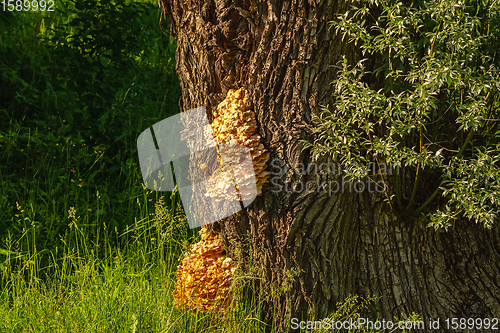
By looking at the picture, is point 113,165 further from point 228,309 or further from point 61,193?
point 228,309

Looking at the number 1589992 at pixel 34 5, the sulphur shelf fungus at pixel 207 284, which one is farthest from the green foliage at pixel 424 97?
the number 1589992 at pixel 34 5

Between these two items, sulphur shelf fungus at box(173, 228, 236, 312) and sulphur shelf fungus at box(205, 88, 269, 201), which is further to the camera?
sulphur shelf fungus at box(173, 228, 236, 312)

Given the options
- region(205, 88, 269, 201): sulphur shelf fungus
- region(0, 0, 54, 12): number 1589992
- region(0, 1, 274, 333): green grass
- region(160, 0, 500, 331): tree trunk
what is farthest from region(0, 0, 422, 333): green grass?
region(205, 88, 269, 201): sulphur shelf fungus

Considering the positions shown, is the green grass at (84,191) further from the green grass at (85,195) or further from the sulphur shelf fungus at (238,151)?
the sulphur shelf fungus at (238,151)

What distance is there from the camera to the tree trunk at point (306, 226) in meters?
2.23

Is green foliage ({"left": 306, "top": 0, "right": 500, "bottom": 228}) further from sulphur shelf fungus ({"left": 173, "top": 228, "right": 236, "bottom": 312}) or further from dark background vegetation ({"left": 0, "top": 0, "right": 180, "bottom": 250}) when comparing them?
dark background vegetation ({"left": 0, "top": 0, "right": 180, "bottom": 250})

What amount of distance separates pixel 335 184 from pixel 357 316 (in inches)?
30.6

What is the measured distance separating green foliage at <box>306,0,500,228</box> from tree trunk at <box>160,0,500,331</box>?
0.15 m

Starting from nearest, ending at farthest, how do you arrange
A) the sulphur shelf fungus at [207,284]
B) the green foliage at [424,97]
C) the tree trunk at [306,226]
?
the green foliage at [424,97] < the tree trunk at [306,226] < the sulphur shelf fungus at [207,284]

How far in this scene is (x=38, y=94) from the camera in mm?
4266

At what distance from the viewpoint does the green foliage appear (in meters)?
1.87

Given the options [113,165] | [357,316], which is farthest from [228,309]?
[113,165]

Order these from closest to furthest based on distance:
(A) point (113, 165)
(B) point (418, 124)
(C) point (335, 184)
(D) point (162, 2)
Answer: (B) point (418, 124) → (C) point (335, 184) → (D) point (162, 2) → (A) point (113, 165)

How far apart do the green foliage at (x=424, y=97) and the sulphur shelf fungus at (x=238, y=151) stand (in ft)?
1.11
